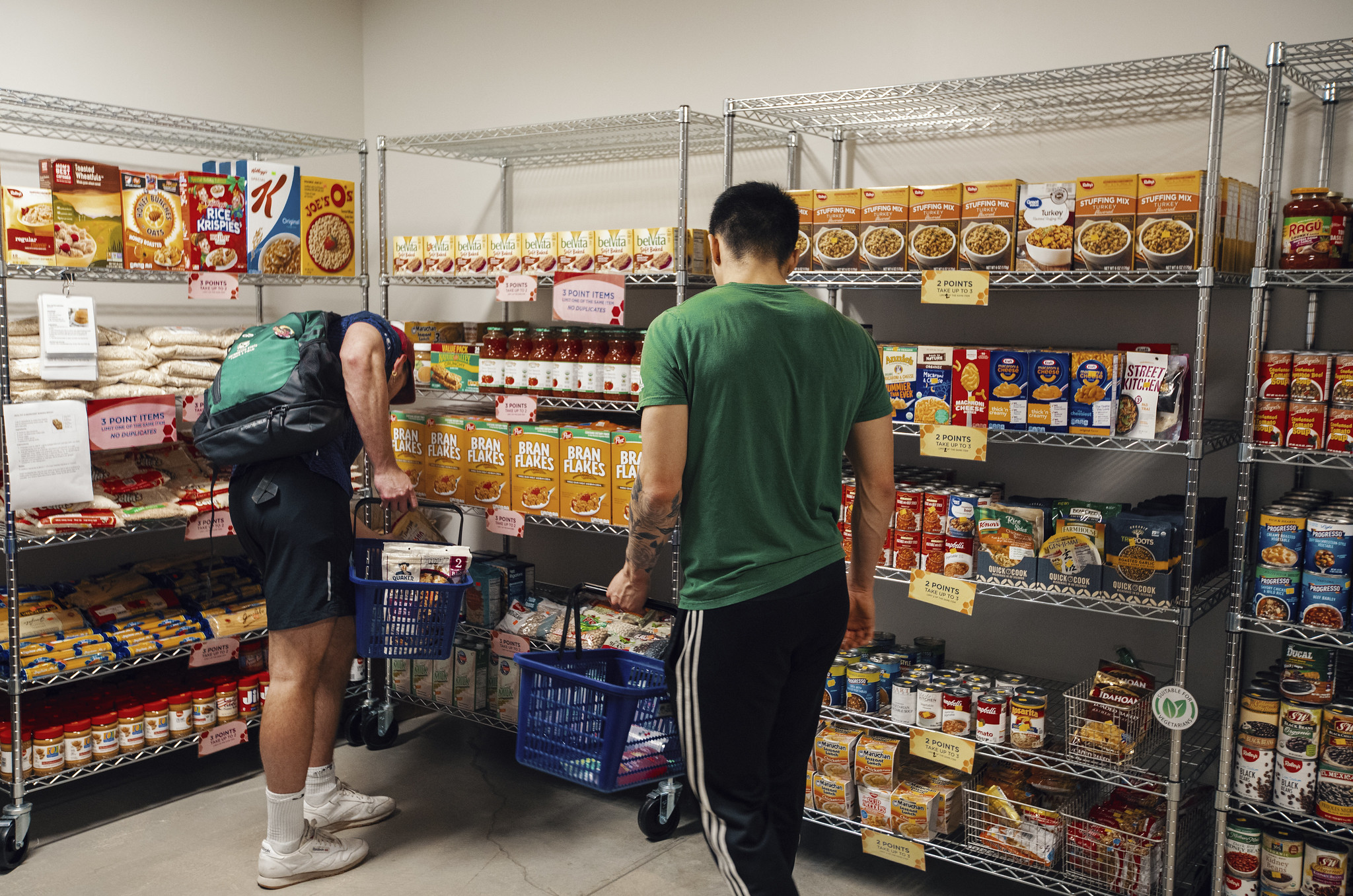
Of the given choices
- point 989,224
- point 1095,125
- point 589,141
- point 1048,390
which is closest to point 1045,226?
point 989,224

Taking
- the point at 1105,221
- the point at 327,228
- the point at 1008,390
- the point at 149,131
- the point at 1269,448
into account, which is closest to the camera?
the point at 1269,448

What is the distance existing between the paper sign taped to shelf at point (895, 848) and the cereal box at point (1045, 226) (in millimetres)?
1738

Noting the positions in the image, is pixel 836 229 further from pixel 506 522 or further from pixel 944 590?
pixel 506 522

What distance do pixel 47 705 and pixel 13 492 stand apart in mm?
877

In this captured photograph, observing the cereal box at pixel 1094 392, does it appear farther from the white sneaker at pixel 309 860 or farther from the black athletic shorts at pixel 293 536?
the white sneaker at pixel 309 860

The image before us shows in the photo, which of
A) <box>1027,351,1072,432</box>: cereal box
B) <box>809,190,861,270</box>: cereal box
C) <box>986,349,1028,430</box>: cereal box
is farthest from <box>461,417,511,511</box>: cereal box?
<box>1027,351,1072,432</box>: cereal box

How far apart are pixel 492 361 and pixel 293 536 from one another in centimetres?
108

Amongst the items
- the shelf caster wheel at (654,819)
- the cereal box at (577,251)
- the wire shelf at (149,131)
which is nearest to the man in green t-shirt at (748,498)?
the shelf caster wheel at (654,819)

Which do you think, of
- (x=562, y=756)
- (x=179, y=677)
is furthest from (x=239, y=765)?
(x=562, y=756)

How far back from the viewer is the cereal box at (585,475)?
3.85 meters

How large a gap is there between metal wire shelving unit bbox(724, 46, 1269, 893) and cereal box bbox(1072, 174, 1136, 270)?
0.04 m

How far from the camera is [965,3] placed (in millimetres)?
3725

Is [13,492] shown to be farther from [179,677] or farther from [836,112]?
[836,112]

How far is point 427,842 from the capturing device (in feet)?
12.1
